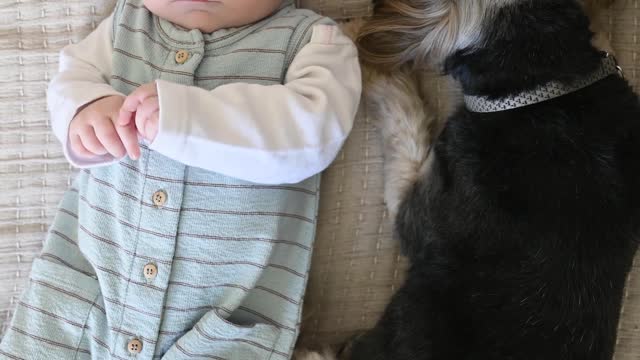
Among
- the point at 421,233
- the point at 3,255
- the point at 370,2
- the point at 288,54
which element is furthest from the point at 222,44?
the point at 3,255

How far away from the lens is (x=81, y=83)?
4.04 ft

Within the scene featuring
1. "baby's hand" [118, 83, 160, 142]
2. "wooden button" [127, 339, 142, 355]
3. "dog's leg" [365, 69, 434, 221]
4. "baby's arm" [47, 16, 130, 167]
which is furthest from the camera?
"dog's leg" [365, 69, 434, 221]

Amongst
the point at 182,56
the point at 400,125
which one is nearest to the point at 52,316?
the point at 182,56

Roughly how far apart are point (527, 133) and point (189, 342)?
0.76 meters

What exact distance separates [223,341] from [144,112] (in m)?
0.51

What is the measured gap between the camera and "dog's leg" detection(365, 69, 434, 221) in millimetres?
1435

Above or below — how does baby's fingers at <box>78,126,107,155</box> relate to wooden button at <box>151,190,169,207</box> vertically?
above

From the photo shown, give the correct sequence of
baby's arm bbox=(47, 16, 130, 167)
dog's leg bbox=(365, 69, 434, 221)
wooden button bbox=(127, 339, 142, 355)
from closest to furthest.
Answer: baby's arm bbox=(47, 16, 130, 167), wooden button bbox=(127, 339, 142, 355), dog's leg bbox=(365, 69, 434, 221)

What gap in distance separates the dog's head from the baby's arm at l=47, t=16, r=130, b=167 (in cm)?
52

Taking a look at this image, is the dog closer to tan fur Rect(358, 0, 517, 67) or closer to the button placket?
tan fur Rect(358, 0, 517, 67)

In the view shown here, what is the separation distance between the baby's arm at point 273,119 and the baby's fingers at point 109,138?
8 cm

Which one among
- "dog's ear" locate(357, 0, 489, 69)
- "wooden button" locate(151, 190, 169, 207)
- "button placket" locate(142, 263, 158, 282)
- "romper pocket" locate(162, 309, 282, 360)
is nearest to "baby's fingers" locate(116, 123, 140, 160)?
"wooden button" locate(151, 190, 169, 207)

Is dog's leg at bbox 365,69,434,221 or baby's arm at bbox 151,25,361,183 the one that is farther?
dog's leg at bbox 365,69,434,221

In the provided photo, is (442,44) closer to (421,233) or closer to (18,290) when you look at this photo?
(421,233)
